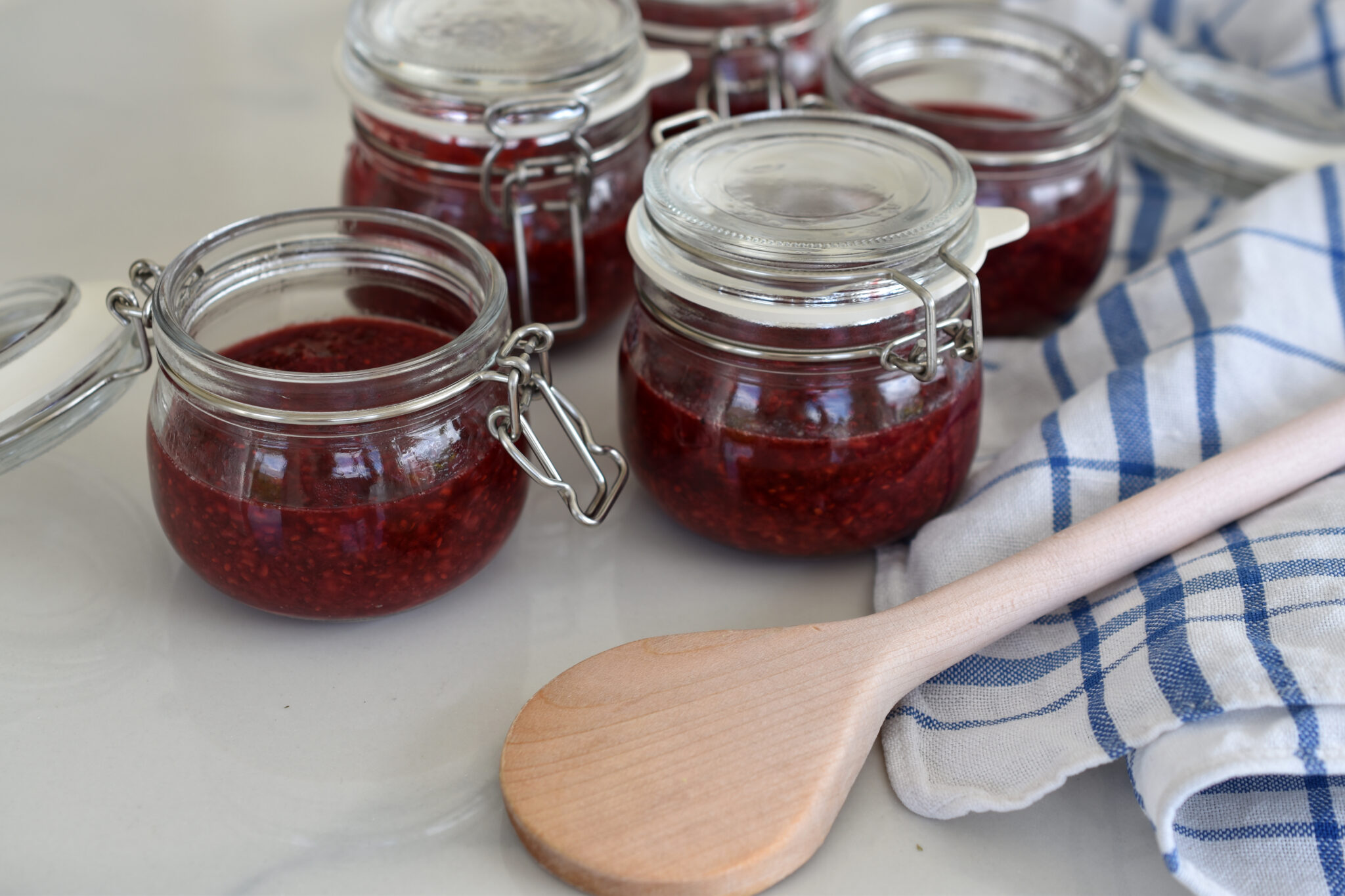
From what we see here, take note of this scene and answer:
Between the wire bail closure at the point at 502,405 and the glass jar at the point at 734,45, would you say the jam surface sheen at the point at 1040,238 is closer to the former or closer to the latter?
the glass jar at the point at 734,45

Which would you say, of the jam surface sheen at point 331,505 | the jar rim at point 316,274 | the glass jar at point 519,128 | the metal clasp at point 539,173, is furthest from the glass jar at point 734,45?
the jam surface sheen at point 331,505

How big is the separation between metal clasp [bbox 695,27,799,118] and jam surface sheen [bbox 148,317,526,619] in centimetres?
54

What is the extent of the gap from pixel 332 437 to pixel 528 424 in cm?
12

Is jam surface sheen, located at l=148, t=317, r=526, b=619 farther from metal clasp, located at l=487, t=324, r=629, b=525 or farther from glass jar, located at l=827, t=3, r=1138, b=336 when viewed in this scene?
glass jar, located at l=827, t=3, r=1138, b=336

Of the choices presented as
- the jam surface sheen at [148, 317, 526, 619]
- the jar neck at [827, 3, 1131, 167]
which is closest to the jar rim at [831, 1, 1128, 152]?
the jar neck at [827, 3, 1131, 167]

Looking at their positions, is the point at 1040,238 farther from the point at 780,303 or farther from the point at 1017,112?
the point at 780,303

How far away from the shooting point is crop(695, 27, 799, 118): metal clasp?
46.1 inches

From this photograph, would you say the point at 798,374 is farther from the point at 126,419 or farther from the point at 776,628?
the point at 126,419

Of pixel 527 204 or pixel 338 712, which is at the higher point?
pixel 527 204

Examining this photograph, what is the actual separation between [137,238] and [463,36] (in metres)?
0.44

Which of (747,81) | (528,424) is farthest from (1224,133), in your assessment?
(528,424)

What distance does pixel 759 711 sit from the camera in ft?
2.29

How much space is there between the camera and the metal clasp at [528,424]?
74 centimetres

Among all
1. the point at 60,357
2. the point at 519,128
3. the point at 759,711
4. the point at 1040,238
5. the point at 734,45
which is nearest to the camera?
the point at 759,711
